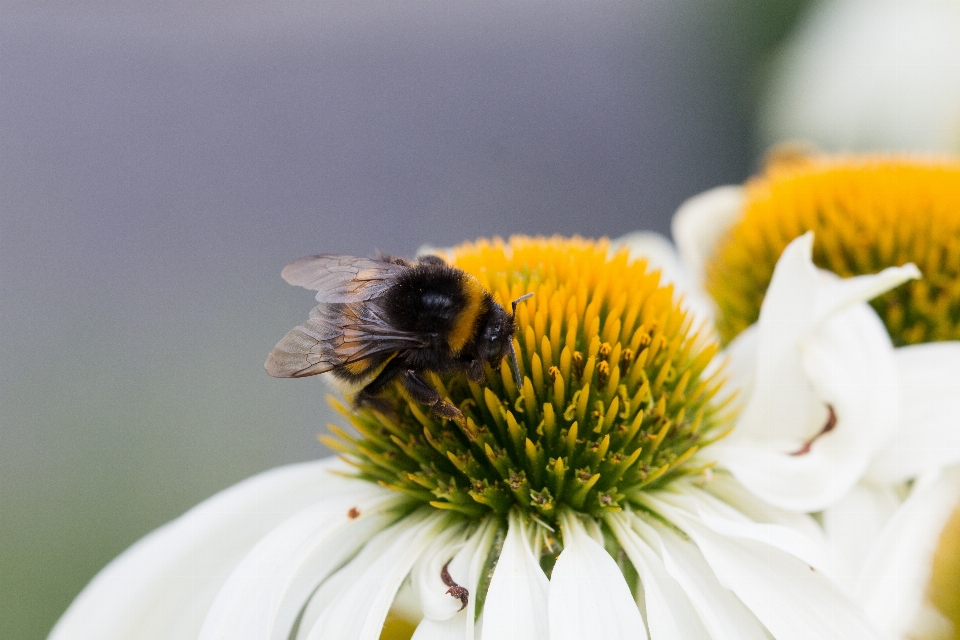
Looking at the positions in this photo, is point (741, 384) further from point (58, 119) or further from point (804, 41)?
point (58, 119)

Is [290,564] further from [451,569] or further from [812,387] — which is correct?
[812,387]

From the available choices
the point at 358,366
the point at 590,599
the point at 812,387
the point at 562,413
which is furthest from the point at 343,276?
the point at 812,387

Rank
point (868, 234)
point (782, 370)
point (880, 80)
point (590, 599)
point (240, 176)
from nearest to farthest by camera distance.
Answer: point (590, 599)
point (782, 370)
point (868, 234)
point (880, 80)
point (240, 176)

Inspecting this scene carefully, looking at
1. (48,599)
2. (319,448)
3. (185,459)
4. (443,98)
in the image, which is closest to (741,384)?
(48,599)

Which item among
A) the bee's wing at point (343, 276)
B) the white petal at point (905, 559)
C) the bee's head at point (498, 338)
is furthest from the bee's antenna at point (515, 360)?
the white petal at point (905, 559)

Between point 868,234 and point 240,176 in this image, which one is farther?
point 240,176

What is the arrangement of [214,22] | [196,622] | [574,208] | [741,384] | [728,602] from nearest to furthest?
[728,602]
[196,622]
[741,384]
[214,22]
[574,208]

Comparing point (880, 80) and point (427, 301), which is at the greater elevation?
point (880, 80)

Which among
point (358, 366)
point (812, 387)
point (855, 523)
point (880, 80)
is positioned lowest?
point (855, 523)
